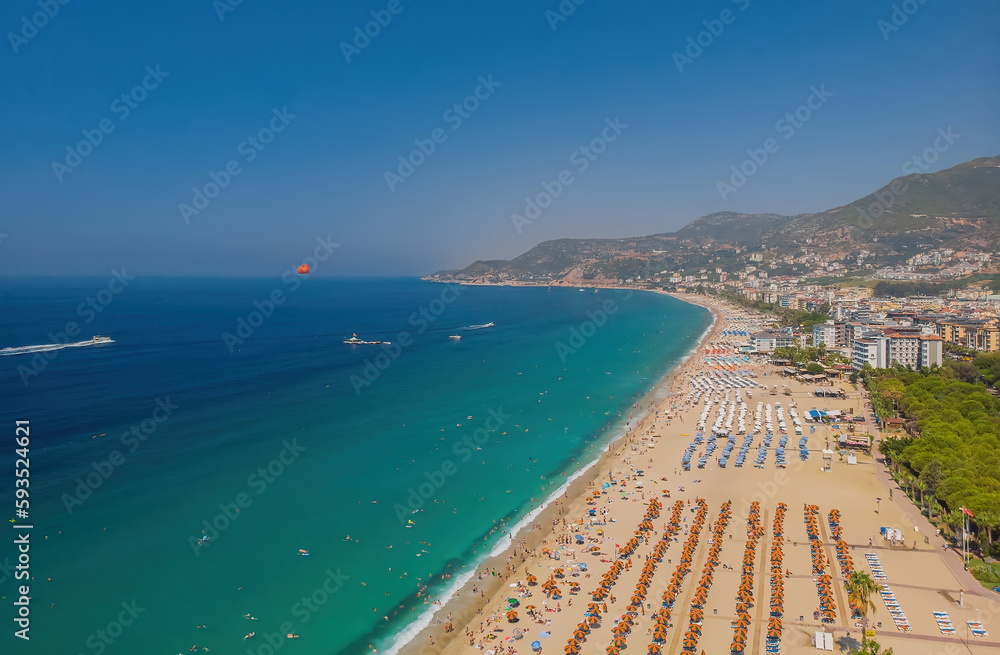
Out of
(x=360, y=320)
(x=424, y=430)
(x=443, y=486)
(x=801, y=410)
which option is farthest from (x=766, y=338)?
(x=360, y=320)

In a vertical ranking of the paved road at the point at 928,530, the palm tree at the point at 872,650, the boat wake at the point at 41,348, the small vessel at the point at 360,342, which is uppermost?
the boat wake at the point at 41,348

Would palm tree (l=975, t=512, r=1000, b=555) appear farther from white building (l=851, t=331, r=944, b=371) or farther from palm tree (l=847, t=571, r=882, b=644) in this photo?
white building (l=851, t=331, r=944, b=371)

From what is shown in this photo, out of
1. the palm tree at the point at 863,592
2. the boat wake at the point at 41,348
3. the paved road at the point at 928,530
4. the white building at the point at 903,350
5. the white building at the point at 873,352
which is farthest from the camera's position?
the boat wake at the point at 41,348

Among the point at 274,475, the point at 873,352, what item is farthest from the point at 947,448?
the point at 274,475

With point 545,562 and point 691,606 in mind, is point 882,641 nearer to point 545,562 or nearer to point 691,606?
point 691,606

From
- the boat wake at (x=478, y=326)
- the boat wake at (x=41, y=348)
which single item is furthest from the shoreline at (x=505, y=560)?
the boat wake at (x=41, y=348)

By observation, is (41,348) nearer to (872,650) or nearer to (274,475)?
(274,475)

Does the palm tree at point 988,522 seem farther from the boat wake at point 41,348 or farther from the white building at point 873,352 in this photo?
the boat wake at point 41,348
